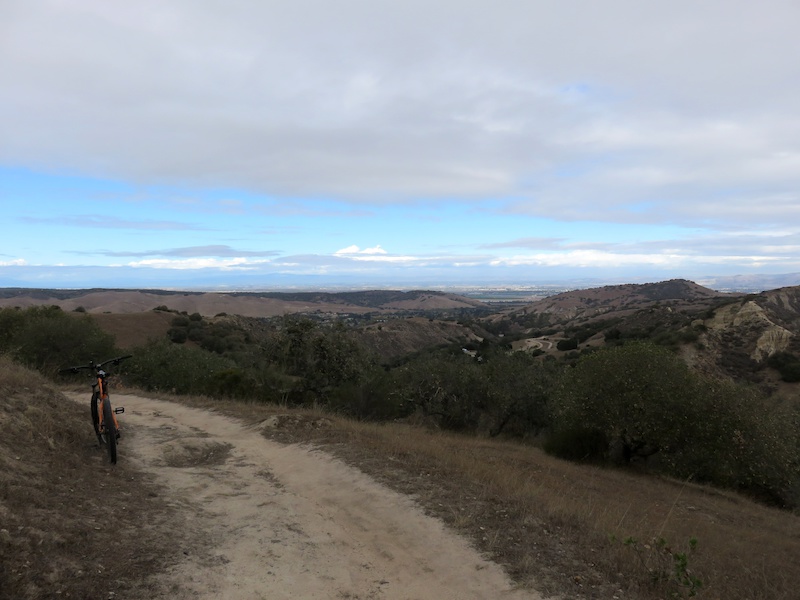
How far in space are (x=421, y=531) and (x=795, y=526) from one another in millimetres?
13852

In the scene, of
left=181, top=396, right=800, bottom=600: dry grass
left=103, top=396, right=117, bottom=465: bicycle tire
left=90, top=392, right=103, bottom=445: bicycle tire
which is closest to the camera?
left=181, top=396, right=800, bottom=600: dry grass

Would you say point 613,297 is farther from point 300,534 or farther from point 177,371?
point 300,534

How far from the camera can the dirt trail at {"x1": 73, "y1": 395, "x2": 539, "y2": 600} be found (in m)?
4.70

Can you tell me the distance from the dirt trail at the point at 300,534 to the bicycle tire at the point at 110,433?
542mm

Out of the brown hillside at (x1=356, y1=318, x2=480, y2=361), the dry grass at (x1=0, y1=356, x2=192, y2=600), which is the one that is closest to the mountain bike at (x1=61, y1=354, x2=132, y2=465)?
the dry grass at (x1=0, y1=356, x2=192, y2=600)

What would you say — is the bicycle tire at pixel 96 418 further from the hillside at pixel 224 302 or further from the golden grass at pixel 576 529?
the hillside at pixel 224 302

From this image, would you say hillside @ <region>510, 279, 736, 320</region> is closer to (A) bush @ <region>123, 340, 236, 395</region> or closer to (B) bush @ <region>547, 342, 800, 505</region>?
(B) bush @ <region>547, 342, 800, 505</region>

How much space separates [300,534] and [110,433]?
13.6 feet

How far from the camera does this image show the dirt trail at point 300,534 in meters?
4.70

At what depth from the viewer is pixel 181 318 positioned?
60.0 meters

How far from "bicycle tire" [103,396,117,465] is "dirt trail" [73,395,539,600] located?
1.78 ft

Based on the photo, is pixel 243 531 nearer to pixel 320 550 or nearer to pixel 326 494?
pixel 320 550

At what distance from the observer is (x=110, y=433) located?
783cm

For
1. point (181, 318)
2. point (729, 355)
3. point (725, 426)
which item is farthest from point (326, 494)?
point (181, 318)
